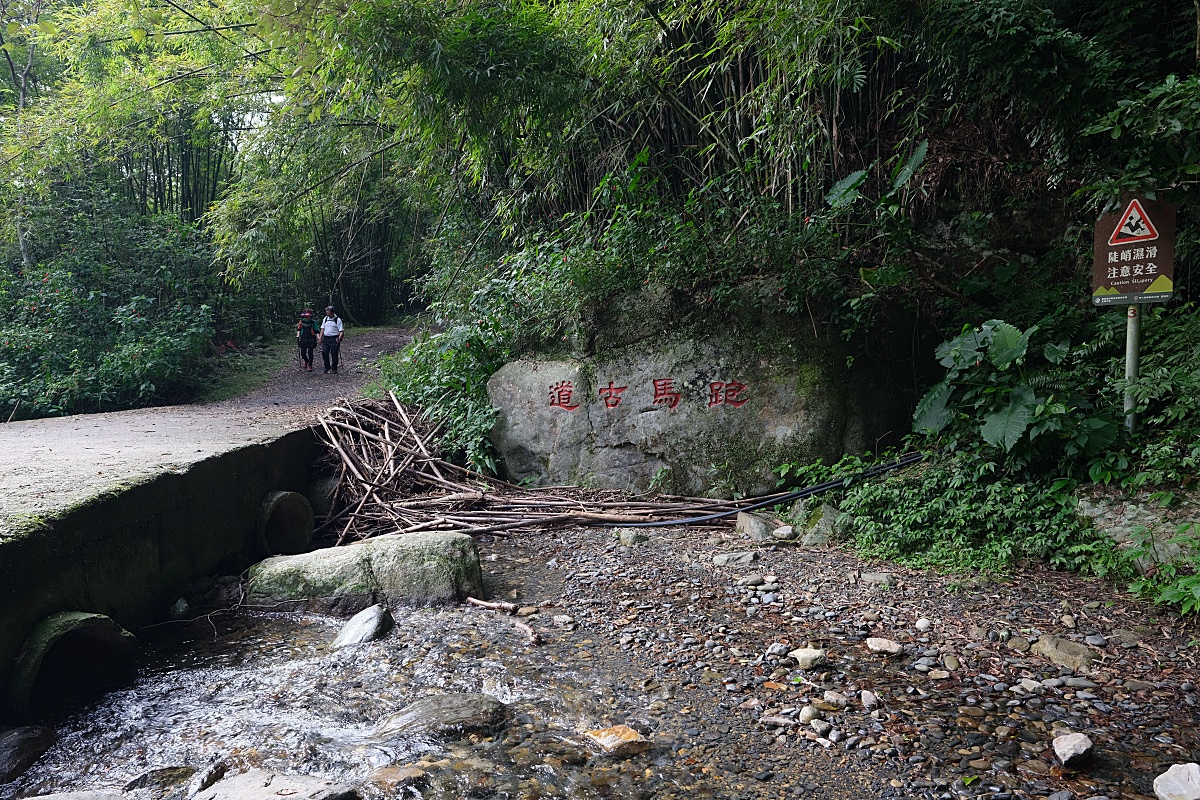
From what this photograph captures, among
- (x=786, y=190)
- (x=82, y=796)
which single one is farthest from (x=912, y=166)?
(x=82, y=796)

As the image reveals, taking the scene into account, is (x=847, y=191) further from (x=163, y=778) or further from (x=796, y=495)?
(x=163, y=778)

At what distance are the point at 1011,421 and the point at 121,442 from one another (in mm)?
6288

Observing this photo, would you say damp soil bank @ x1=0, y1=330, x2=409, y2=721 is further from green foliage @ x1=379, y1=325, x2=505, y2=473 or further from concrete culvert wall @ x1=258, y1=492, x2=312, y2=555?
green foliage @ x1=379, y1=325, x2=505, y2=473

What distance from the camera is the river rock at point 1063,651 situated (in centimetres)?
310

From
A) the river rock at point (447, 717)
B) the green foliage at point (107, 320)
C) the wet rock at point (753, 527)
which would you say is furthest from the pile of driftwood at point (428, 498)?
the green foliage at point (107, 320)

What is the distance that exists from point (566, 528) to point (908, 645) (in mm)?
2735

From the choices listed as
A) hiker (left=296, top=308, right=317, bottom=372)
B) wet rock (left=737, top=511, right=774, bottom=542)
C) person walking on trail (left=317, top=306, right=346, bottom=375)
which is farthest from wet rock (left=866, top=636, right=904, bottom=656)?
hiker (left=296, top=308, right=317, bottom=372)

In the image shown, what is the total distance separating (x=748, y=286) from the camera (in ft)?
18.5

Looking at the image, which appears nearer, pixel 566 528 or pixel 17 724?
pixel 17 724

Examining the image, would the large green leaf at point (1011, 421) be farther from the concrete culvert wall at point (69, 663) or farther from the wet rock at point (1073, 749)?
the concrete culvert wall at point (69, 663)

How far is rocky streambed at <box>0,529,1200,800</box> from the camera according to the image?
2539 millimetres

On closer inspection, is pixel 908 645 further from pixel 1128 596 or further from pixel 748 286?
pixel 748 286

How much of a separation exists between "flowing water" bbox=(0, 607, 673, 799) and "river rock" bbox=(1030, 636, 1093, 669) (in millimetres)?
1793

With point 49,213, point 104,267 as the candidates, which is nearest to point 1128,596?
point 104,267
